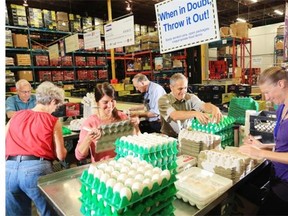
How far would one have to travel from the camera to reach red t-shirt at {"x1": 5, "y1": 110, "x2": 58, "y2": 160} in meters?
2.09

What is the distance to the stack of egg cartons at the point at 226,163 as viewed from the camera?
1624mm

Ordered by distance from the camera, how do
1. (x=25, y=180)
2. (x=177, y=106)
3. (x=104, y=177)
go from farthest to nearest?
(x=177, y=106) < (x=25, y=180) < (x=104, y=177)

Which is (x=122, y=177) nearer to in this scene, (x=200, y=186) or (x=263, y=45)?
(x=200, y=186)

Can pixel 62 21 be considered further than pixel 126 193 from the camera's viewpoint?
Yes

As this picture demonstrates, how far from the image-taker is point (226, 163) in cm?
166

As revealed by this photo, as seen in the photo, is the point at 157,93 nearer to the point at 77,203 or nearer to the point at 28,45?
the point at 77,203

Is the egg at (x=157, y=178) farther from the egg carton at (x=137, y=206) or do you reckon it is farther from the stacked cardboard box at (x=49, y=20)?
the stacked cardboard box at (x=49, y=20)

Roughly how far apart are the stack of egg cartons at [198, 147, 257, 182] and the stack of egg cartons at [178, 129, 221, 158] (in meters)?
0.10

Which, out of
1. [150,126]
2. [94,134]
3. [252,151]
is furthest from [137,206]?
[150,126]

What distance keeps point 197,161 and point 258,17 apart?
17.3 meters

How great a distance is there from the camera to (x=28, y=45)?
7.96 meters

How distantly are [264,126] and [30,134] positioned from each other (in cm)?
212

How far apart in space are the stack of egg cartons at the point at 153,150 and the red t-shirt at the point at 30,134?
87 centimetres

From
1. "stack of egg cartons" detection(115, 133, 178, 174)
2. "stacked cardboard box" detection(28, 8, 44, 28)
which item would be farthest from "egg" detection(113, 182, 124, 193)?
"stacked cardboard box" detection(28, 8, 44, 28)
